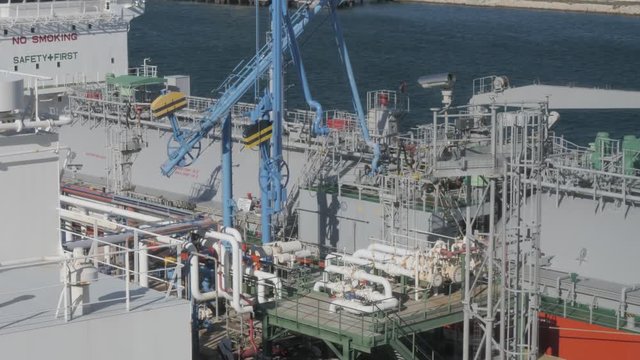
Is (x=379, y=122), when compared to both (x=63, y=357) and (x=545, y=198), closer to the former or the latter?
(x=545, y=198)

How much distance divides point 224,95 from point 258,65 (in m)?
1.26

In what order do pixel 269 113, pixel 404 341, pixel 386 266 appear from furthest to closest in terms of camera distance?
pixel 269 113, pixel 386 266, pixel 404 341

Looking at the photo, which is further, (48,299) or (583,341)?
(583,341)

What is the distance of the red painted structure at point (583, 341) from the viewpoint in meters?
20.7

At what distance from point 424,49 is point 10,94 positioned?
6097 centimetres

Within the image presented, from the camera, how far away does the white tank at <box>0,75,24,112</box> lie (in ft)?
47.7

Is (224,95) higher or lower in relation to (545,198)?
higher

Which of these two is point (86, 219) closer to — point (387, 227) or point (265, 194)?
point (265, 194)

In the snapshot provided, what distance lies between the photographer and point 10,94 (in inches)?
575

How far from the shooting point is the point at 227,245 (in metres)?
19.8

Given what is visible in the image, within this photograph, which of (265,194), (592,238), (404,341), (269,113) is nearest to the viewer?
(404,341)

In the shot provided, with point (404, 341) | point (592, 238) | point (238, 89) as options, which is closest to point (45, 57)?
point (238, 89)

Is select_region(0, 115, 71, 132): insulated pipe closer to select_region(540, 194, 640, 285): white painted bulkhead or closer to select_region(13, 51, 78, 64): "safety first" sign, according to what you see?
select_region(540, 194, 640, 285): white painted bulkhead

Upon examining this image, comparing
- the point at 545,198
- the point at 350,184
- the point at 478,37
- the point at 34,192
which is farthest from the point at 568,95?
the point at 478,37
